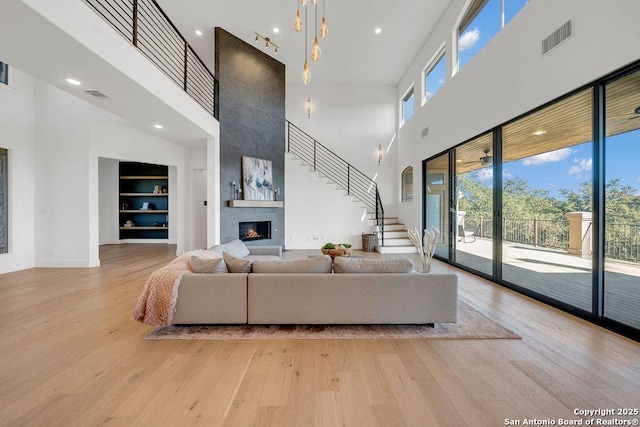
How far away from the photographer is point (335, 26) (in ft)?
21.9

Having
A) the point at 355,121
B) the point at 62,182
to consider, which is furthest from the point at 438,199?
the point at 62,182

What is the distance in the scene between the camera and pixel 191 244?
26.7 ft

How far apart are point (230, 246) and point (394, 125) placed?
7.61 metres

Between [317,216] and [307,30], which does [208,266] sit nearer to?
[317,216]

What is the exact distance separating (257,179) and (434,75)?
5439 millimetres

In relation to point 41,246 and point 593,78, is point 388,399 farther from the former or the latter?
point 41,246

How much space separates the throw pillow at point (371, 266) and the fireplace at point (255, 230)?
16.1 feet

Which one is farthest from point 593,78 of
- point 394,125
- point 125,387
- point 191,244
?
point 191,244

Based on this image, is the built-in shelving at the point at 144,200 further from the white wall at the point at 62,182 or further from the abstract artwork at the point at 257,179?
the abstract artwork at the point at 257,179

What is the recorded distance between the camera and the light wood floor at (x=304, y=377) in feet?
5.66

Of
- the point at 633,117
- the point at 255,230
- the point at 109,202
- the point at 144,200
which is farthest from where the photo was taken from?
the point at 144,200

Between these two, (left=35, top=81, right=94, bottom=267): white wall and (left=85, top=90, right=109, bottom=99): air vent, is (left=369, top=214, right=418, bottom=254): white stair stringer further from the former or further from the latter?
(left=35, top=81, right=94, bottom=267): white wall

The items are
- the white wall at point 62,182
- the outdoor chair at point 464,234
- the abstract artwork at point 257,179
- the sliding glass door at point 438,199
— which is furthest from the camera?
the abstract artwork at point 257,179

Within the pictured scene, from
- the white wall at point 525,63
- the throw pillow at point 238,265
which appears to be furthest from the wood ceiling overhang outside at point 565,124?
the throw pillow at point 238,265
